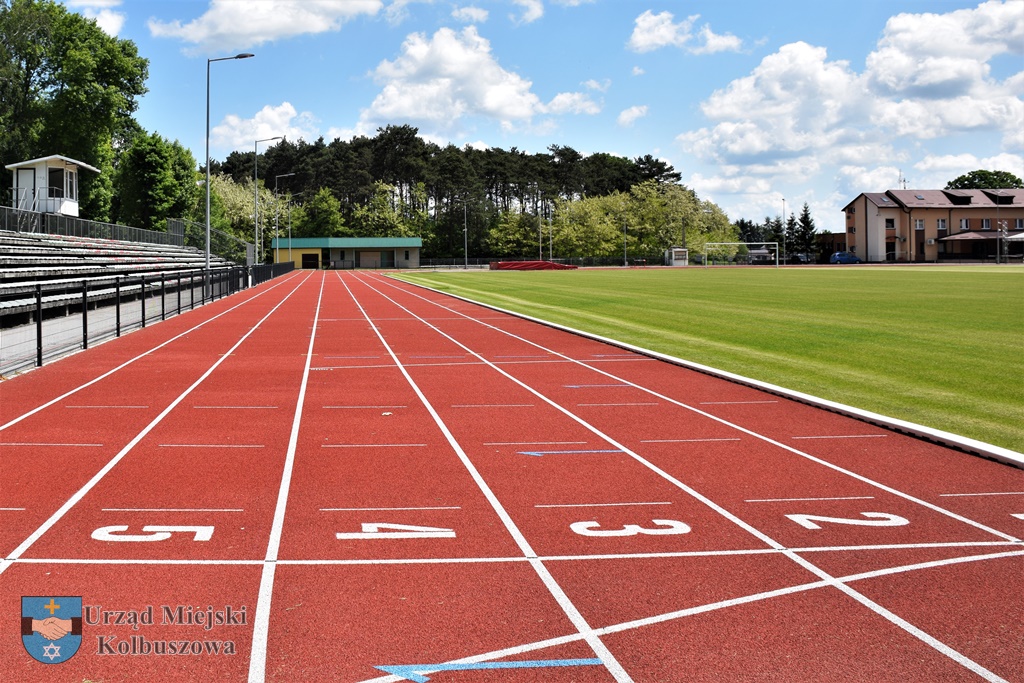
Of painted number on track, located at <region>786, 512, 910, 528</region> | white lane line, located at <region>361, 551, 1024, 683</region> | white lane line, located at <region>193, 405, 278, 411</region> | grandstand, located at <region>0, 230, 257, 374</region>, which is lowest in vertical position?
white lane line, located at <region>361, 551, 1024, 683</region>

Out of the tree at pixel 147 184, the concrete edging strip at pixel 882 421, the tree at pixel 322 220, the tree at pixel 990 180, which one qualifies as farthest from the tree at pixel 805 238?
the concrete edging strip at pixel 882 421

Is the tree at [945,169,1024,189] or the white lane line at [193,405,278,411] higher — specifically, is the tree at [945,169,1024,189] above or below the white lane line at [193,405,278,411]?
above

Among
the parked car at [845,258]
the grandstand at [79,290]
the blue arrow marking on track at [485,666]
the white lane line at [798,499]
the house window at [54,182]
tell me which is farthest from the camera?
the parked car at [845,258]

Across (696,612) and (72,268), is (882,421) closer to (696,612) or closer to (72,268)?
(696,612)

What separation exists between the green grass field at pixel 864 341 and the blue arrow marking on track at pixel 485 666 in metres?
6.25

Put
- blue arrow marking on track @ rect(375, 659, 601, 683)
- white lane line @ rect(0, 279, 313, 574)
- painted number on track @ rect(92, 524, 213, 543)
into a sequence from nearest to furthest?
blue arrow marking on track @ rect(375, 659, 601, 683) → white lane line @ rect(0, 279, 313, 574) → painted number on track @ rect(92, 524, 213, 543)

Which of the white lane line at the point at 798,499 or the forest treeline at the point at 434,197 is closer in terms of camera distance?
the white lane line at the point at 798,499

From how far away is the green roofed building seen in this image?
10794 centimetres

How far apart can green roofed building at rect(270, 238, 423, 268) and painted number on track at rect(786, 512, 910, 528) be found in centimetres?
10461

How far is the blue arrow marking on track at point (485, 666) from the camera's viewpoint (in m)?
4.00

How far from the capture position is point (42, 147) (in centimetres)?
6506

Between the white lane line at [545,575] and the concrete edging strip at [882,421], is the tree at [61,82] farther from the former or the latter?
the white lane line at [545,575]

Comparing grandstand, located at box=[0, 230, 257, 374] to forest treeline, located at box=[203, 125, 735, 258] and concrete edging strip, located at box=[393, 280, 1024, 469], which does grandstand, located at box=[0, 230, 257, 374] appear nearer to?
concrete edging strip, located at box=[393, 280, 1024, 469]

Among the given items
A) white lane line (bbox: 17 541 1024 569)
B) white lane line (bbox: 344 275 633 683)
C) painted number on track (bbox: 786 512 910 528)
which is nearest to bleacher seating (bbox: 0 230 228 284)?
white lane line (bbox: 344 275 633 683)
